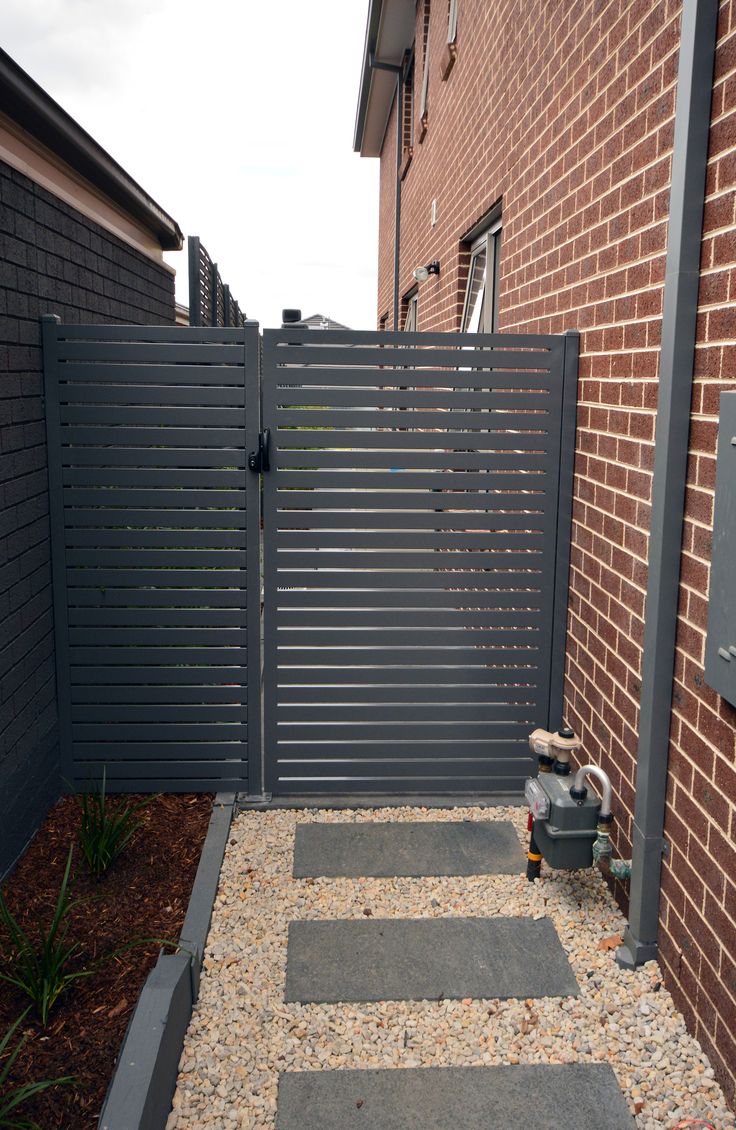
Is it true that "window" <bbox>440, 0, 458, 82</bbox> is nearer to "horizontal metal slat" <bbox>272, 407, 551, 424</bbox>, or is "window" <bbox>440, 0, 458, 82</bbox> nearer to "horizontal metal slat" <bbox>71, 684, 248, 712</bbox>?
"horizontal metal slat" <bbox>272, 407, 551, 424</bbox>

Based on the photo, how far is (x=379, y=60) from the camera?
576 inches

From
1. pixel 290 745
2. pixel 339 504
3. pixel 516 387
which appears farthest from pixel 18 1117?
pixel 516 387

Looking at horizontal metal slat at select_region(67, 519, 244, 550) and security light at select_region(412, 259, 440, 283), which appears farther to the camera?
security light at select_region(412, 259, 440, 283)

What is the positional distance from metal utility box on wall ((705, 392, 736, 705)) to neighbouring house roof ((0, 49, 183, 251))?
390 cm

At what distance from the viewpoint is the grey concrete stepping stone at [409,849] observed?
402 cm

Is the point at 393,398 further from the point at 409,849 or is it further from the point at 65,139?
the point at 65,139

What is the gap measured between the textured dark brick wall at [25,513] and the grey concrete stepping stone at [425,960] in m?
1.30

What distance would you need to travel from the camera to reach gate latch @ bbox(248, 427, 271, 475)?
14.3 feet

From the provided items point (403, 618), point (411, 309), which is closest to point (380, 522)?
point (403, 618)

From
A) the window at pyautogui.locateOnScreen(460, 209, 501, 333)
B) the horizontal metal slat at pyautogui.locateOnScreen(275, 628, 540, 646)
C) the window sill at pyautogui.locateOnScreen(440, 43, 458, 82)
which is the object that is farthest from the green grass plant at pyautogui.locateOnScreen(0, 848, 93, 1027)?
the window sill at pyautogui.locateOnScreen(440, 43, 458, 82)

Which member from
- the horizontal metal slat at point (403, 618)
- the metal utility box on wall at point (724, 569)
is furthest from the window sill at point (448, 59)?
the metal utility box on wall at point (724, 569)

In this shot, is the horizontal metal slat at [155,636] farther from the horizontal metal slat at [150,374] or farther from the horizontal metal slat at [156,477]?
the horizontal metal slat at [150,374]

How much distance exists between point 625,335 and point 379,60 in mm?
13039

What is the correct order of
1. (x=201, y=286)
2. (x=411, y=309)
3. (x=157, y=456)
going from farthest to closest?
(x=411, y=309)
(x=201, y=286)
(x=157, y=456)
